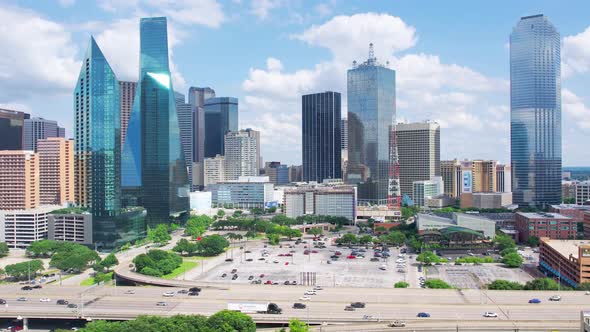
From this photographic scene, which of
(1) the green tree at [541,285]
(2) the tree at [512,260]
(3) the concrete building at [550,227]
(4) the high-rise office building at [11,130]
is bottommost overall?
(2) the tree at [512,260]

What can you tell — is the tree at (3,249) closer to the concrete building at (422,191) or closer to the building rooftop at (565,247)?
the building rooftop at (565,247)

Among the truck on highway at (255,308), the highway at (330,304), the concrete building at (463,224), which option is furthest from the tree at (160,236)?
the truck on highway at (255,308)

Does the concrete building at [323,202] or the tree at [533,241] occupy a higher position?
the concrete building at [323,202]

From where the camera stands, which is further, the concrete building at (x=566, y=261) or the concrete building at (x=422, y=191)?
the concrete building at (x=422, y=191)

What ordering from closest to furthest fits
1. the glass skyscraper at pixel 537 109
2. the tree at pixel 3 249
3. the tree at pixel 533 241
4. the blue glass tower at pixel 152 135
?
the tree at pixel 3 249 < the tree at pixel 533 241 < the blue glass tower at pixel 152 135 < the glass skyscraper at pixel 537 109

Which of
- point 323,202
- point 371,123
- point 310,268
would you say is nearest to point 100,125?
point 310,268

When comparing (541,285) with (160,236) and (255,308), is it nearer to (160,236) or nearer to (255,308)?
(255,308)

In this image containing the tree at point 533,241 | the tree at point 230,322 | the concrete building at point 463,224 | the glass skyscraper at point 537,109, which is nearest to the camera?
the tree at point 230,322
